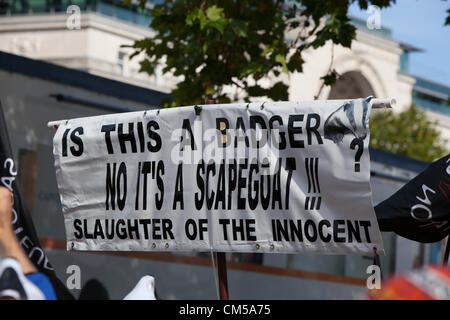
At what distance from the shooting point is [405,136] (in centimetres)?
5369

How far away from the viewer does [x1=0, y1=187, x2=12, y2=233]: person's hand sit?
5.85 meters

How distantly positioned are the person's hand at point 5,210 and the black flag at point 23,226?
0.07 metres

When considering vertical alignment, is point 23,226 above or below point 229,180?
below

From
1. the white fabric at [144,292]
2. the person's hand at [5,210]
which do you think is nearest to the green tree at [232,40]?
the person's hand at [5,210]

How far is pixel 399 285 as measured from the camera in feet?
15.2

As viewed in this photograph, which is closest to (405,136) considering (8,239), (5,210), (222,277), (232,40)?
(232,40)

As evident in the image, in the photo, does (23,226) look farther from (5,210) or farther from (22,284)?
(22,284)

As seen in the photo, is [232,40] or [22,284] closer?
[22,284]

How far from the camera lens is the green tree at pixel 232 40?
12047mm

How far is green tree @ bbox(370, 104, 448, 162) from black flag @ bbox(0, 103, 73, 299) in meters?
47.2

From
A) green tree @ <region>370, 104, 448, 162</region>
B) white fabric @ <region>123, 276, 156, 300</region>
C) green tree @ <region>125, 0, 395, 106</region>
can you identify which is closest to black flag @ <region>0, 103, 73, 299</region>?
white fabric @ <region>123, 276, 156, 300</region>

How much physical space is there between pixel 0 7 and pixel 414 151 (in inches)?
1396

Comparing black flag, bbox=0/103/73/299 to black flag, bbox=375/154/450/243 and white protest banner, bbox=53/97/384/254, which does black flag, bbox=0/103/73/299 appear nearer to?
white protest banner, bbox=53/97/384/254

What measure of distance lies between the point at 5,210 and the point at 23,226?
246 mm
